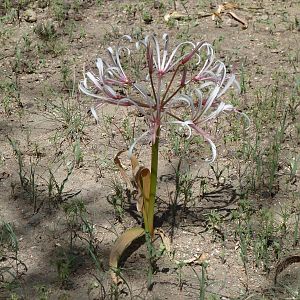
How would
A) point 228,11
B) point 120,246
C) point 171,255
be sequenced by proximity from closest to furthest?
1. point 120,246
2. point 171,255
3. point 228,11

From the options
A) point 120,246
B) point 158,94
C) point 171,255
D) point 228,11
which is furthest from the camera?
point 228,11

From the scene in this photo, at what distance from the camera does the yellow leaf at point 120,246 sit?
3.30m

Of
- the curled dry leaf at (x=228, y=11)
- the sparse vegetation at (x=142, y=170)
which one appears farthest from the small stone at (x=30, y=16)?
the curled dry leaf at (x=228, y=11)

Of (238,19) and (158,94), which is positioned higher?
(158,94)

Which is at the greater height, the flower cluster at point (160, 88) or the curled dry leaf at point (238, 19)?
the flower cluster at point (160, 88)

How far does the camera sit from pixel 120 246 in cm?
337

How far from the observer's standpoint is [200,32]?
600 centimetres

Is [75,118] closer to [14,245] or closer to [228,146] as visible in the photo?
[228,146]

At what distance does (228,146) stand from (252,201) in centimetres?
62

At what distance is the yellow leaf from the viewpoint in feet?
10.8

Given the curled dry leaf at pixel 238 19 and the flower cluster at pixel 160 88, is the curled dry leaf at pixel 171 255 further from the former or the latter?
the curled dry leaf at pixel 238 19

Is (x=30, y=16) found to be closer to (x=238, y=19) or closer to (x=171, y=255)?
(x=238, y=19)

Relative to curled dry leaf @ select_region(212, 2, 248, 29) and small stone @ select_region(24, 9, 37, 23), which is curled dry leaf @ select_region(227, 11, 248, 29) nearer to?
curled dry leaf @ select_region(212, 2, 248, 29)

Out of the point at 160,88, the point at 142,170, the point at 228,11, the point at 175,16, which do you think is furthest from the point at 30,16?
the point at 160,88
